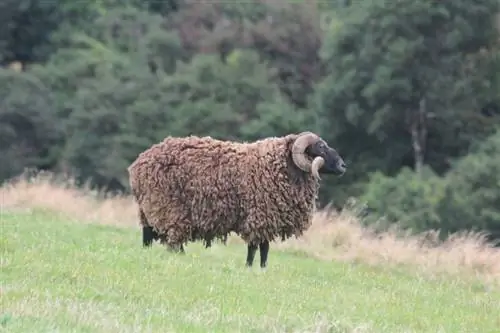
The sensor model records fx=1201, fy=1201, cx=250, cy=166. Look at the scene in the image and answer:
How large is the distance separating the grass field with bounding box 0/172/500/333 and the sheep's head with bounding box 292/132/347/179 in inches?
64.0

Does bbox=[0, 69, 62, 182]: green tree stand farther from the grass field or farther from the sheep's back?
the sheep's back

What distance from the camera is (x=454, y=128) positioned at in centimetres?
4853

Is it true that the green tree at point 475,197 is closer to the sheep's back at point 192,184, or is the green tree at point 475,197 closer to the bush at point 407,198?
the bush at point 407,198

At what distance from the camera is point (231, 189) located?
18.4 meters

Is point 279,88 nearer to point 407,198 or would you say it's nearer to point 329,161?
point 407,198

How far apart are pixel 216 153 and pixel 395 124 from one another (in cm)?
3117

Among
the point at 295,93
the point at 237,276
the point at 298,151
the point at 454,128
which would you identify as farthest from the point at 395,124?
the point at 237,276

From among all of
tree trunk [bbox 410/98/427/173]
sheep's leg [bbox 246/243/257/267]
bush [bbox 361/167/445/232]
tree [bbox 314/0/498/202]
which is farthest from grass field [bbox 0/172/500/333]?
tree trunk [bbox 410/98/427/173]

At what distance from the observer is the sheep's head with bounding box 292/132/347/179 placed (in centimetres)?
1855

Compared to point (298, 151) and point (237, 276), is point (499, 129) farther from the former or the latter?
point (237, 276)

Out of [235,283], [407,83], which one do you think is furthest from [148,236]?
[407,83]

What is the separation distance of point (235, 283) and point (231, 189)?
3.65 m

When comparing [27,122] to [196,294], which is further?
[27,122]

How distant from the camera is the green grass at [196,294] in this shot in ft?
37.4
